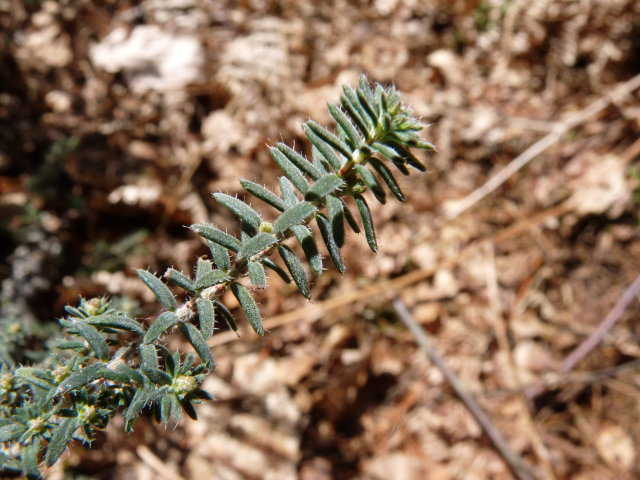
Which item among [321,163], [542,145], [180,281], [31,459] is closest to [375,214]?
[542,145]

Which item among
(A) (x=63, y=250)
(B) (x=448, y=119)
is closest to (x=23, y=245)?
(A) (x=63, y=250)

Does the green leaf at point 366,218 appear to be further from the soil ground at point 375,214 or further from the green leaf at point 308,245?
the soil ground at point 375,214

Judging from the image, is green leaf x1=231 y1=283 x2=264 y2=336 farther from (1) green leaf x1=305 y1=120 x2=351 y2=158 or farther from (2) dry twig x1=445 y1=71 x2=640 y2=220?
(2) dry twig x1=445 y1=71 x2=640 y2=220

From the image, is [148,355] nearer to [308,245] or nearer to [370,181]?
[308,245]

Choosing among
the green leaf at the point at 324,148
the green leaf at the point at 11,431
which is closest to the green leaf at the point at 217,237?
the green leaf at the point at 324,148

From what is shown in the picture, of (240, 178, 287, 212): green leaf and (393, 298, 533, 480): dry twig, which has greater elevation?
(240, 178, 287, 212): green leaf

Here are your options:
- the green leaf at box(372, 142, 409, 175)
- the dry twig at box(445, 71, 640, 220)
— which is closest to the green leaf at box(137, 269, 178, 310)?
the green leaf at box(372, 142, 409, 175)
